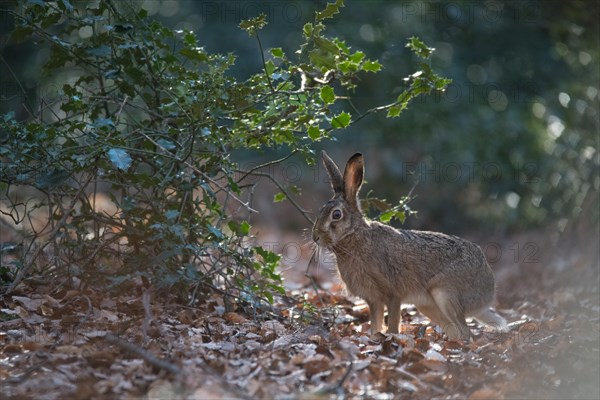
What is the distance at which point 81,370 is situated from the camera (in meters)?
4.79

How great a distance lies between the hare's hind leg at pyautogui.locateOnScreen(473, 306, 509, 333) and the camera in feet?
23.0

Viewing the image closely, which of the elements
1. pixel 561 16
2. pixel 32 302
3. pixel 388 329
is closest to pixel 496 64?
pixel 561 16

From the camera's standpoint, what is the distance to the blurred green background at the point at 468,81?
1212 cm

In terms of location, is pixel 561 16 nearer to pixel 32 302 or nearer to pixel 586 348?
pixel 586 348

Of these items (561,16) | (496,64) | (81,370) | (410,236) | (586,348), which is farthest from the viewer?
(496,64)

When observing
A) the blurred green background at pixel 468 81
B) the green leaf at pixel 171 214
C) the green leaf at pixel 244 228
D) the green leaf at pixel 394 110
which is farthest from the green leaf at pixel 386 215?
the blurred green background at pixel 468 81

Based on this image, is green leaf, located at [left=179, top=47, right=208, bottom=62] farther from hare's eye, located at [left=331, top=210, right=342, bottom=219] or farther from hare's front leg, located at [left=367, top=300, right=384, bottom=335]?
hare's front leg, located at [left=367, top=300, right=384, bottom=335]

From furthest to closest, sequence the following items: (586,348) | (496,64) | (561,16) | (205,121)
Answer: (496,64), (561,16), (205,121), (586,348)

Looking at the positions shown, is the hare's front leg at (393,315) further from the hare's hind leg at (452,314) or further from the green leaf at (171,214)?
the green leaf at (171,214)

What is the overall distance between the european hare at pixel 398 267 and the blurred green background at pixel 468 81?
4.93 meters

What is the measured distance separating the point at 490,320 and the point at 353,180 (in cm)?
172

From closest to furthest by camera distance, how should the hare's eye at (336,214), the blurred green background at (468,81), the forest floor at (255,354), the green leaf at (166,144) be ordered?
the forest floor at (255,354)
the green leaf at (166,144)
the hare's eye at (336,214)
the blurred green background at (468,81)

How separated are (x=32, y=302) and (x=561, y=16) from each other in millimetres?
8077

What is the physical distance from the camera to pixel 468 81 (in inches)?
495
